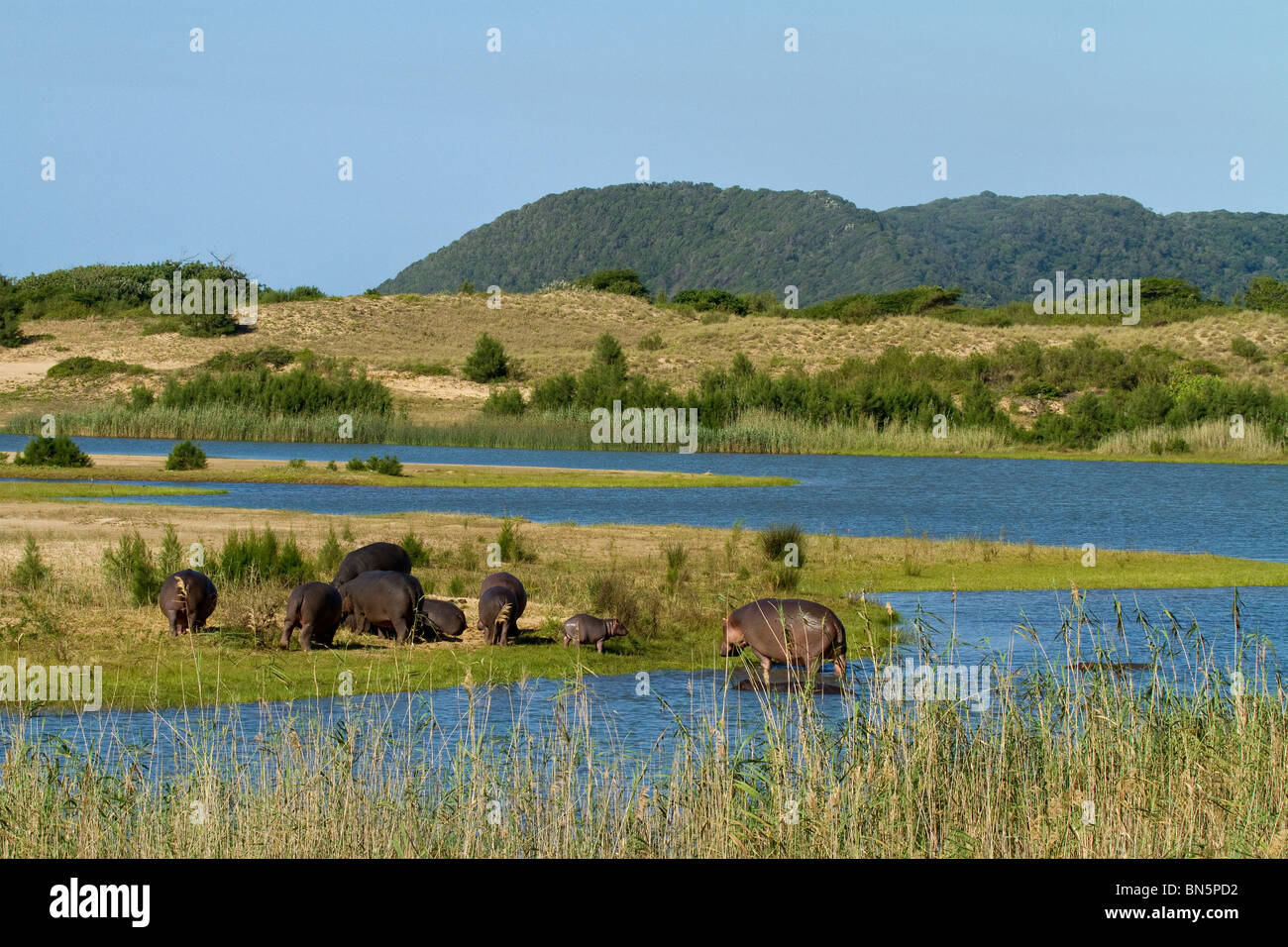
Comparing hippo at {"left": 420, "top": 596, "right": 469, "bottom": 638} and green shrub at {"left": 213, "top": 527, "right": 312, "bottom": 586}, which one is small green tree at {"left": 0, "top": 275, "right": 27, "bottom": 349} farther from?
hippo at {"left": 420, "top": 596, "right": 469, "bottom": 638}

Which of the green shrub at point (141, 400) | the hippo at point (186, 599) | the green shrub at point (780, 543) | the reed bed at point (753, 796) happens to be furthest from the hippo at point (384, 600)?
the green shrub at point (141, 400)

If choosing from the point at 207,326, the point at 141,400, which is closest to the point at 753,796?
the point at 141,400

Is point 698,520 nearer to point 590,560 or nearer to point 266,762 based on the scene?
point 590,560

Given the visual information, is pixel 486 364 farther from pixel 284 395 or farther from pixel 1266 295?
pixel 1266 295

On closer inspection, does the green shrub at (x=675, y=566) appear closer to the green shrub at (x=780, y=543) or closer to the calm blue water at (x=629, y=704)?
the green shrub at (x=780, y=543)

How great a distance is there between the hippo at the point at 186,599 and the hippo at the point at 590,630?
3.94m

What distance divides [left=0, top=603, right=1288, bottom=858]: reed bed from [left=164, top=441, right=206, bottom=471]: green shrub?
111ft

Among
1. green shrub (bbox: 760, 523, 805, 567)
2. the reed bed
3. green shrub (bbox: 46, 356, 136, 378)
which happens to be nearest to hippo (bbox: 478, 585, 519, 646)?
the reed bed

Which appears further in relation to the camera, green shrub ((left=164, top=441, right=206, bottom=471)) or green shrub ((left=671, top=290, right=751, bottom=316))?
green shrub ((left=671, top=290, right=751, bottom=316))

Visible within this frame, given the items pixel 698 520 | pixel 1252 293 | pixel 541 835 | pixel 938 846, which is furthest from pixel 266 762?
pixel 1252 293

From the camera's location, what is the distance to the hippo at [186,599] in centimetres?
1490

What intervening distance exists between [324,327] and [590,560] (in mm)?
78095

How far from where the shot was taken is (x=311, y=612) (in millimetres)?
14789

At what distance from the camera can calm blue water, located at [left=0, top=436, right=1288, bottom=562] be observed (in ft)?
103
